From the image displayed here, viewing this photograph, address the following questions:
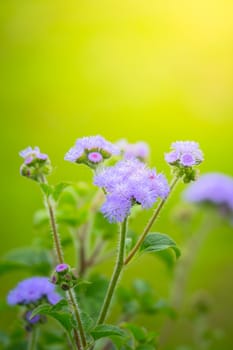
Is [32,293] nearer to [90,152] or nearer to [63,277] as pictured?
[63,277]

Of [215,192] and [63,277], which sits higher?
[215,192]

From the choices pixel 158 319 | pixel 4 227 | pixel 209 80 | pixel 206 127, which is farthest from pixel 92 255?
pixel 209 80

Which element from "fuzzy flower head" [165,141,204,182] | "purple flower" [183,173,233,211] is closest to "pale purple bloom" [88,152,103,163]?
"fuzzy flower head" [165,141,204,182]

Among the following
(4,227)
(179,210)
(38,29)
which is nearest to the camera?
(179,210)

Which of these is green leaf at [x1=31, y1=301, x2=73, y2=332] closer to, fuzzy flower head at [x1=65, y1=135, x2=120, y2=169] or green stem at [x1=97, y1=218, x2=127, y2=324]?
green stem at [x1=97, y1=218, x2=127, y2=324]

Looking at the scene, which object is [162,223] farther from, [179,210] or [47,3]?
[47,3]

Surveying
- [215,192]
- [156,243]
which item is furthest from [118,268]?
[215,192]
